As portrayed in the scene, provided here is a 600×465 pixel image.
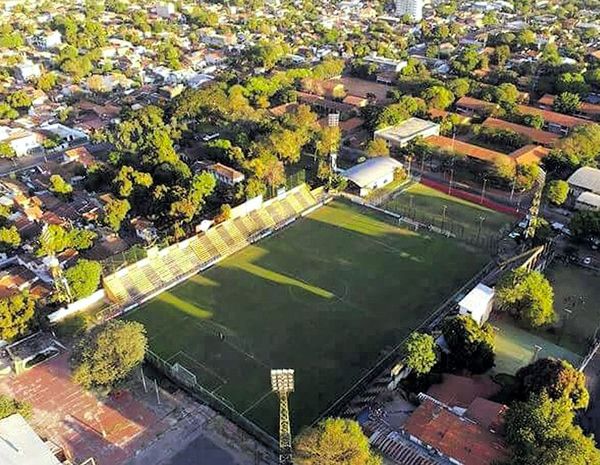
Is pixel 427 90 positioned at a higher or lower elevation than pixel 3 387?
higher

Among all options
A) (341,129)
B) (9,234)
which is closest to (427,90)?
(341,129)

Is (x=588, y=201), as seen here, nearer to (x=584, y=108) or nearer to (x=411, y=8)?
(x=584, y=108)

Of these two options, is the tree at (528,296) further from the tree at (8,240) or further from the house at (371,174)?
the tree at (8,240)

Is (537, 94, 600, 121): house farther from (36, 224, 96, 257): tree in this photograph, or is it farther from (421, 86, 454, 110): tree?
(36, 224, 96, 257): tree

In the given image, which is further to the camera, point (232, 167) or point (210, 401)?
point (232, 167)

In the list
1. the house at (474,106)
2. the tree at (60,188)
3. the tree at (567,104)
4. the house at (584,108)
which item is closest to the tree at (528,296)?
the tree at (60,188)

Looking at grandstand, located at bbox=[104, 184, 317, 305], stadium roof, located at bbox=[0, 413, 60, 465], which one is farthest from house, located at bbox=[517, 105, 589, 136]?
stadium roof, located at bbox=[0, 413, 60, 465]

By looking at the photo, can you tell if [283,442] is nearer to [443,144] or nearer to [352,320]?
[352,320]
